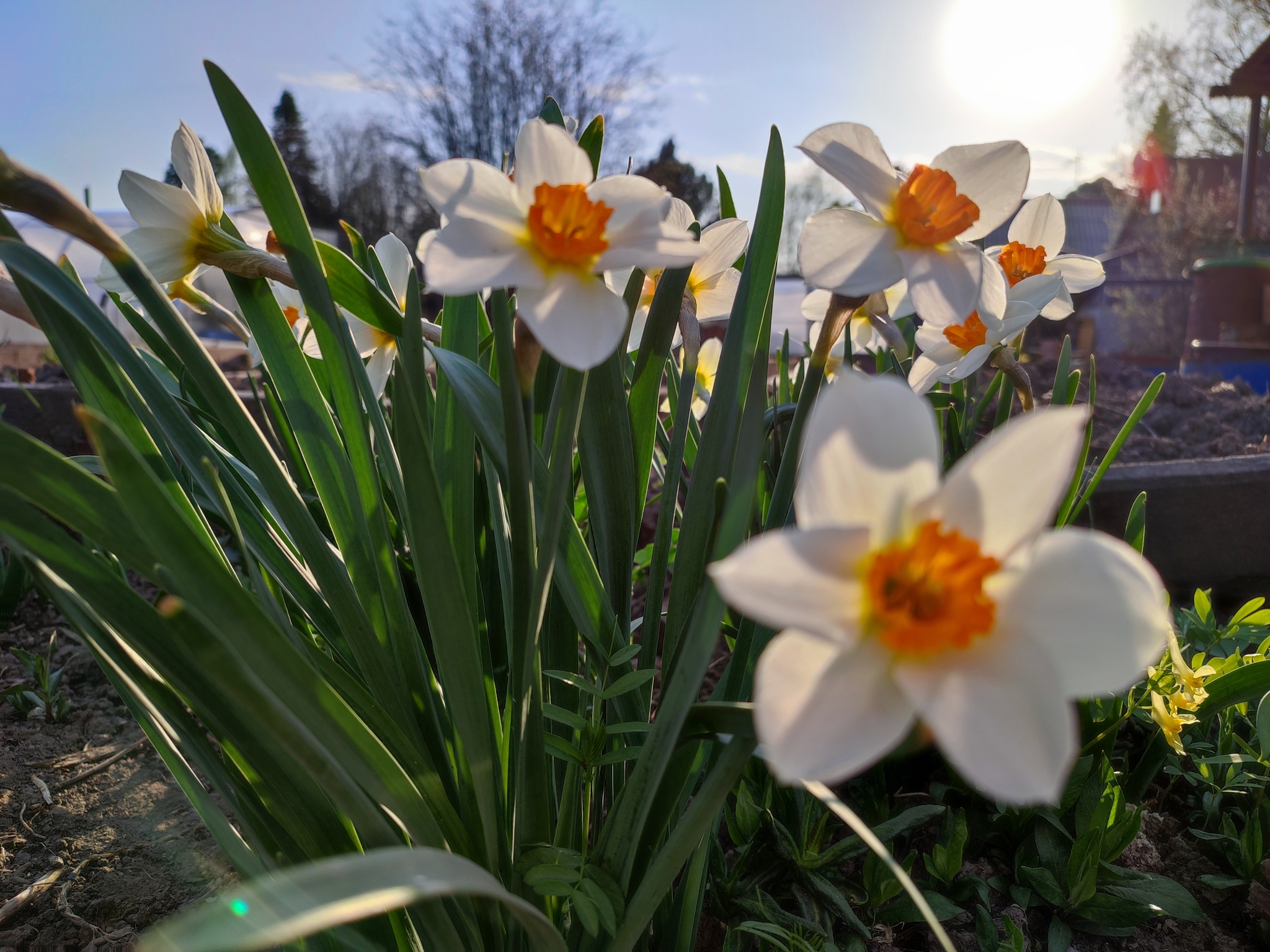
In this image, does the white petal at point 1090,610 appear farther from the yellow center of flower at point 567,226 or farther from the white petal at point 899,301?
the white petal at point 899,301

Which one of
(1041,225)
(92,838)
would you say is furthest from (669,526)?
(92,838)

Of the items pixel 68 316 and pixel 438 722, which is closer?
pixel 68 316

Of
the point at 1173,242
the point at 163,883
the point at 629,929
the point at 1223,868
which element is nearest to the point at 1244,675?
the point at 1223,868

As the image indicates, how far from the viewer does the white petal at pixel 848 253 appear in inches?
23.3

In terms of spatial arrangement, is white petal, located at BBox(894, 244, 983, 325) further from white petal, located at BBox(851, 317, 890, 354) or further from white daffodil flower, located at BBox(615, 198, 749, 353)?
white petal, located at BBox(851, 317, 890, 354)

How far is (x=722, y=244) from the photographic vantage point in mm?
798

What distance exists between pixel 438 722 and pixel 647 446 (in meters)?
0.36

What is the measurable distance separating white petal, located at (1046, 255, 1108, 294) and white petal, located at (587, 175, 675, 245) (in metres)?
0.66

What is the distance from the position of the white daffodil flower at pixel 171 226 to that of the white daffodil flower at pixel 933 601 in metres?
0.62

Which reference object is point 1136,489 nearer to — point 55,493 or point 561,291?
point 561,291

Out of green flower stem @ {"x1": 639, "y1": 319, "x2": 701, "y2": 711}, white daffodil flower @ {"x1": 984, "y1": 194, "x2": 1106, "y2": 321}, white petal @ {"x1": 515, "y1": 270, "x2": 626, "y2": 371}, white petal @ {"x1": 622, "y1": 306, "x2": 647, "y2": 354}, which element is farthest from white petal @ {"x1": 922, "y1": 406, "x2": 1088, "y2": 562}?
white daffodil flower @ {"x1": 984, "y1": 194, "x2": 1106, "y2": 321}

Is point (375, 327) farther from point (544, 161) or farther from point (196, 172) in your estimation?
point (544, 161)

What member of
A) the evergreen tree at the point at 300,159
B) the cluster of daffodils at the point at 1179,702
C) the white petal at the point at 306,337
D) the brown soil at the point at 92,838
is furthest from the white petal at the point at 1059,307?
the evergreen tree at the point at 300,159

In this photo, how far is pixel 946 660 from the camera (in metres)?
0.38
